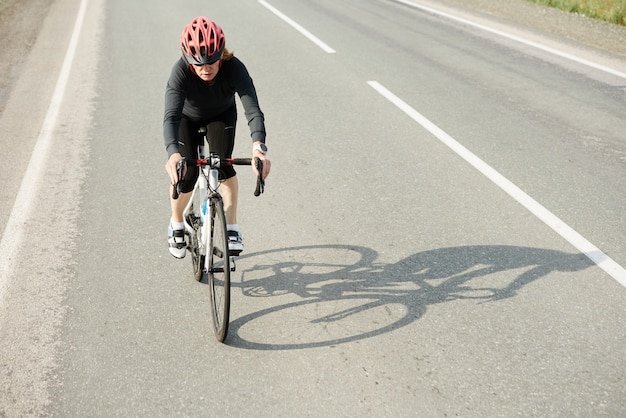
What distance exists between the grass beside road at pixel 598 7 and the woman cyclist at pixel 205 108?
13.6 metres

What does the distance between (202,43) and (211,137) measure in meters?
0.84

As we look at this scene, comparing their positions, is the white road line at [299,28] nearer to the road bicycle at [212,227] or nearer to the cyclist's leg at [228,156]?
the cyclist's leg at [228,156]

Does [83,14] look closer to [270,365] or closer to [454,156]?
[454,156]

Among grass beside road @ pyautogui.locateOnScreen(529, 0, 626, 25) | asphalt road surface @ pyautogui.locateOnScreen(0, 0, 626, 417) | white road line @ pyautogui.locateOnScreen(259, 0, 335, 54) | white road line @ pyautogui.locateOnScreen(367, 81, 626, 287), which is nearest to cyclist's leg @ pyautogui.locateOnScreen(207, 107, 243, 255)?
asphalt road surface @ pyautogui.locateOnScreen(0, 0, 626, 417)

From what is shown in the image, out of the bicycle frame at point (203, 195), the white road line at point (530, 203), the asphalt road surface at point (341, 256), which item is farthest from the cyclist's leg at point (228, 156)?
the white road line at point (530, 203)

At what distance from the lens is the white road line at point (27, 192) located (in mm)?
5469

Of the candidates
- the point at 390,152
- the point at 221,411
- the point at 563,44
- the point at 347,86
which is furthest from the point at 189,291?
the point at 563,44

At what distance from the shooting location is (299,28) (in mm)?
15055

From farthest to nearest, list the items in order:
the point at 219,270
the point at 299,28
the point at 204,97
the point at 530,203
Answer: the point at 299,28
the point at 530,203
the point at 204,97
the point at 219,270

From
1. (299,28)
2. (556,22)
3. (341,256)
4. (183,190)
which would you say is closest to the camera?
(183,190)

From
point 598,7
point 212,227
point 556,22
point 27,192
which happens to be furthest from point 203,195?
point 598,7

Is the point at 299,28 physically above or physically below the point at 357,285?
below

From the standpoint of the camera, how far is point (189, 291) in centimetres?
500

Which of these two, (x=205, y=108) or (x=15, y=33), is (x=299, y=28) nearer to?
(x=15, y=33)
